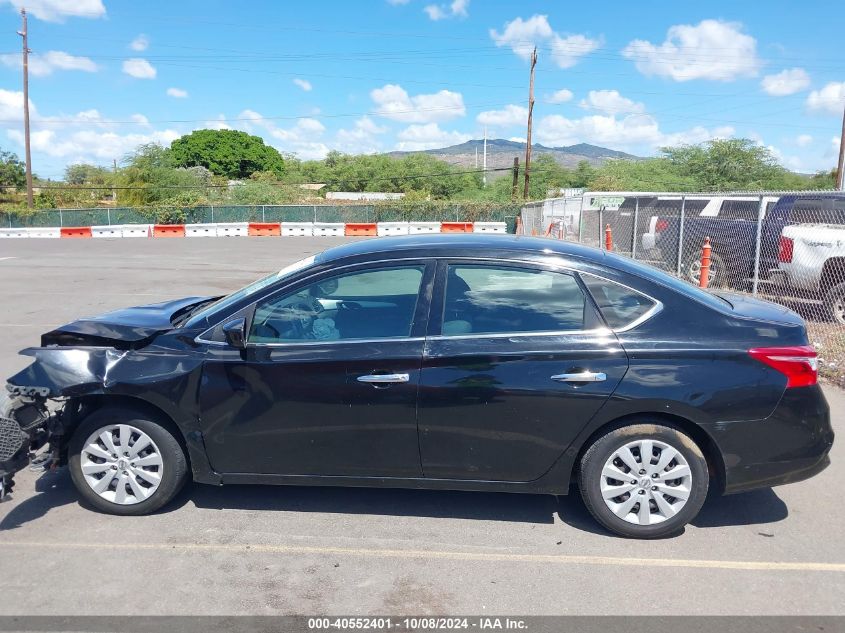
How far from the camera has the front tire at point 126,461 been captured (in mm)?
4199

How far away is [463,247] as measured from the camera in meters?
4.25

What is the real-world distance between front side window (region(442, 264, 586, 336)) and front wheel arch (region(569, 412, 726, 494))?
1.91 ft

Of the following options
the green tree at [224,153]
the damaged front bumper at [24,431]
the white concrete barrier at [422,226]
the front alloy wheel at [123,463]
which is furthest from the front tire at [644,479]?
the green tree at [224,153]

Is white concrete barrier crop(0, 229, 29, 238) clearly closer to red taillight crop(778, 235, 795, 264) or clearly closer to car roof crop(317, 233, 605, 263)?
red taillight crop(778, 235, 795, 264)

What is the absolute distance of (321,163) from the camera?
9750 centimetres

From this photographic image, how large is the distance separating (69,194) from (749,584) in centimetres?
7895

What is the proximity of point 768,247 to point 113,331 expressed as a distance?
1124 centimetres

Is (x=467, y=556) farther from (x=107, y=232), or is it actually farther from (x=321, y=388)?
(x=107, y=232)

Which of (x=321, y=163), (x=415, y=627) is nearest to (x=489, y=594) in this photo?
(x=415, y=627)

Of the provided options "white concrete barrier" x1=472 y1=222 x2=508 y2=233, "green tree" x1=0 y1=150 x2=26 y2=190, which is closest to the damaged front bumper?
"white concrete barrier" x1=472 y1=222 x2=508 y2=233

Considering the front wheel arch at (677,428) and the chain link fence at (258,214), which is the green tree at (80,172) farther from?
the front wheel arch at (677,428)

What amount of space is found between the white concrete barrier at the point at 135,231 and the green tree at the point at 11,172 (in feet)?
120

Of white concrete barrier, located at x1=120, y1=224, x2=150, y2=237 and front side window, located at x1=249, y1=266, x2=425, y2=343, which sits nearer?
front side window, located at x1=249, y1=266, x2=425, y2=343

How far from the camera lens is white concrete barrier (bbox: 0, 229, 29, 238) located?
36581 mm
